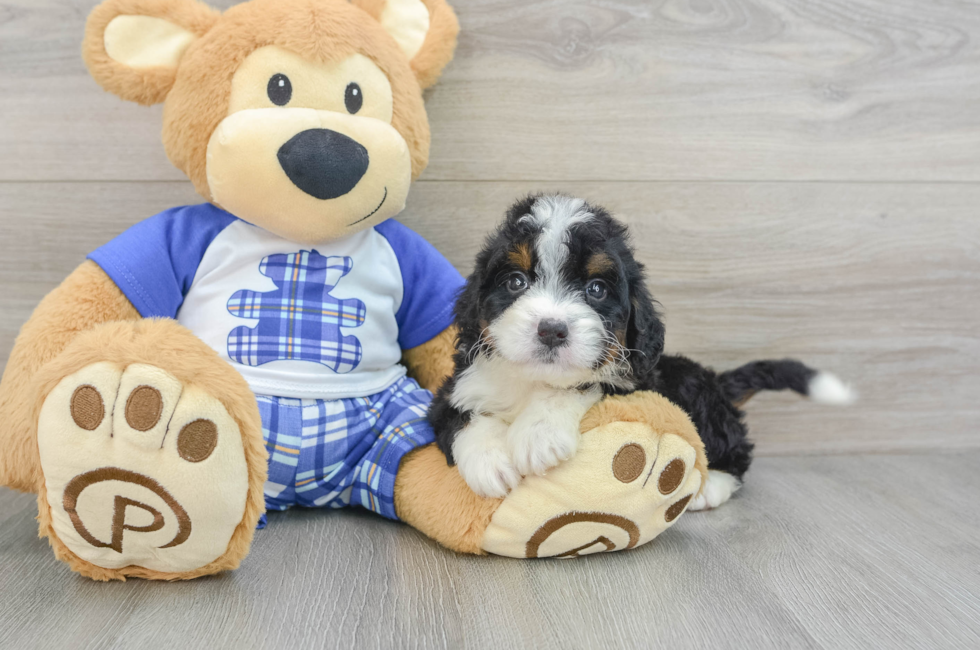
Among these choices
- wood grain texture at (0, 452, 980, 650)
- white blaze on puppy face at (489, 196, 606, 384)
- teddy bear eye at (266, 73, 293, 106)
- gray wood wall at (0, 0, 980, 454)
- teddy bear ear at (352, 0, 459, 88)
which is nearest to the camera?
wood grain texture at (0, 452, 980, 650)

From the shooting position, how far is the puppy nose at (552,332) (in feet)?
3.79

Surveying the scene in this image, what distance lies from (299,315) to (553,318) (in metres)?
0.62

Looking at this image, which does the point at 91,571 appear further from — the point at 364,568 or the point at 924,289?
the point at 924,289

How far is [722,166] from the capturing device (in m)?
1.96

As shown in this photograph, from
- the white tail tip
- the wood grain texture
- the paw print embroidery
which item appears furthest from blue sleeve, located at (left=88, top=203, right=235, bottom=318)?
the white tail tip

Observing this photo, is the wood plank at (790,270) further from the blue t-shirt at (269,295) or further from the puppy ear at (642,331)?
the puppy ear at (642,331)

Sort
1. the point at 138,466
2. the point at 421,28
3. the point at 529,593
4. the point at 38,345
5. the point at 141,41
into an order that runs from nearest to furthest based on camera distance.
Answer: the point at 138,466
the point at 529,593
the point at 38,345
the point at 141,41
the point at 421,28

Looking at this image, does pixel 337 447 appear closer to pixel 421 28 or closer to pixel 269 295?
pixel 269 295

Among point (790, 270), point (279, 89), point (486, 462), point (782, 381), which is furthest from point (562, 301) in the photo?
point (790, 270)

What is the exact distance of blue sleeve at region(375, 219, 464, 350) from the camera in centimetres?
169

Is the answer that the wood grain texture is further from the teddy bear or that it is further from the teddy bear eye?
the teddy bear eye

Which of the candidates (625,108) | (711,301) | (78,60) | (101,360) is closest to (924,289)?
(711,301)

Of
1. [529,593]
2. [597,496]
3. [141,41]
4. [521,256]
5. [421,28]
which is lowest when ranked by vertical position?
[529,593]

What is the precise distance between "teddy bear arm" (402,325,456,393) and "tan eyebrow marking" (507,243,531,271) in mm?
464
